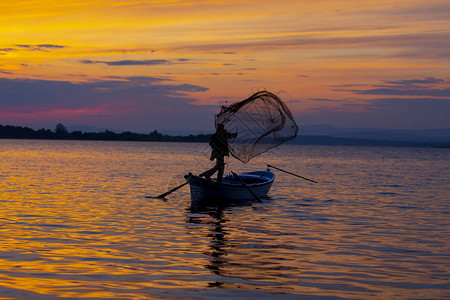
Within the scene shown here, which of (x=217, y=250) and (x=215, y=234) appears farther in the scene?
(x=215, y=234)

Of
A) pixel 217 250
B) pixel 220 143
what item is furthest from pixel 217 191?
pixel 217 250

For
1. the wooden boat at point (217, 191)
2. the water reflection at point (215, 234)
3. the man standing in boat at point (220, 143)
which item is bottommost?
the water reflection at point (215, 234)

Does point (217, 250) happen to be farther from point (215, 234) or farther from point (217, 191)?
point (217, 191)

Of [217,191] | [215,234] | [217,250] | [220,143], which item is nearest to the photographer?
[217,250]

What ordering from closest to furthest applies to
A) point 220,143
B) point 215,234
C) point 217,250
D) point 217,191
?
point 217,250, point 215,234, point 220,143, point 217,191

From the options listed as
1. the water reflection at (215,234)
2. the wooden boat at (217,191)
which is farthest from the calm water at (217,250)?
the wooden boat at (217,191)

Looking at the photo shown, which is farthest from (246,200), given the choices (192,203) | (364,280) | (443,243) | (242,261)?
(364,280)

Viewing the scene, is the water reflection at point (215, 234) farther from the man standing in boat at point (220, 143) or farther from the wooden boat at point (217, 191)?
the man standing in boat at point (220, 143)

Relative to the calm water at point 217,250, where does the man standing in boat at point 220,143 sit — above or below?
above

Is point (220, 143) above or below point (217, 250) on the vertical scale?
above

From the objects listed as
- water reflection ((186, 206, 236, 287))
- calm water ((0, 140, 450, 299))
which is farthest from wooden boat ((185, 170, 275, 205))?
calm water ((0, 140, 450, 299))

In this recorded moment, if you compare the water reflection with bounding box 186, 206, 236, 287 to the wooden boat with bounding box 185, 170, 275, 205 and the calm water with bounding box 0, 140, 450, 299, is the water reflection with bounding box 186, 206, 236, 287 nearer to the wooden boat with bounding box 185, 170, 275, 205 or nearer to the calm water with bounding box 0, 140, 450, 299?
the calm water with bounding box 0, 140, 450, 299

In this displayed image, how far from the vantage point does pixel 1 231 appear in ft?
58.9


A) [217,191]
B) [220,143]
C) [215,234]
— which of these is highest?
Result: [220,143]
